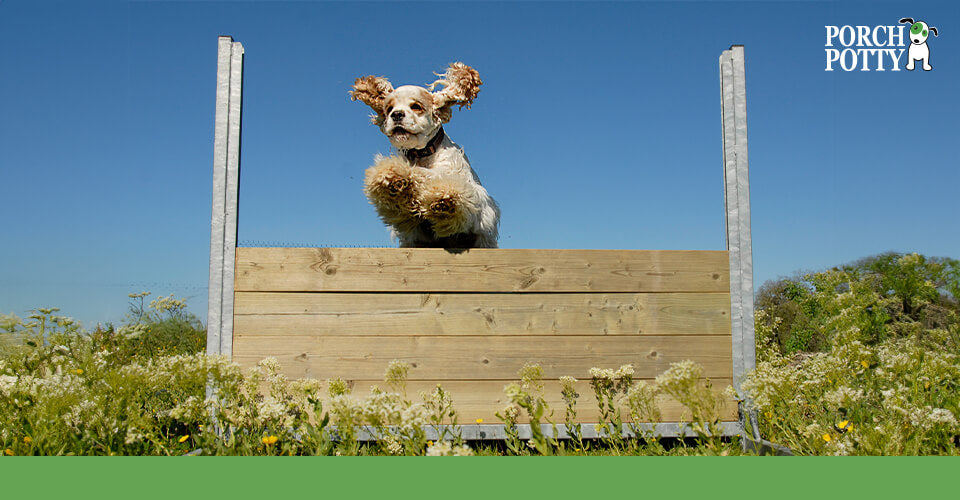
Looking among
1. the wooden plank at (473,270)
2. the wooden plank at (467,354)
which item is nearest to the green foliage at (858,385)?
the wooden plank at (467,354)

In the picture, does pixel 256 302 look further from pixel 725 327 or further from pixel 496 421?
pixel 725 327

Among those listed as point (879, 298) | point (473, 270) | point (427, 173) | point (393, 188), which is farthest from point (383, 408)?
point (879, 298)

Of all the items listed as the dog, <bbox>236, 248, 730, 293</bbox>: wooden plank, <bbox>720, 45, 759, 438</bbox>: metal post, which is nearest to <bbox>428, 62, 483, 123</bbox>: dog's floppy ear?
the dog

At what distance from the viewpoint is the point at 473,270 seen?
314 cm

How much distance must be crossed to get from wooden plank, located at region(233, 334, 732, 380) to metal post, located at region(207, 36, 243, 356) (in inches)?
5.0

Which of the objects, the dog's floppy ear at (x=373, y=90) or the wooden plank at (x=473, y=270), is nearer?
the wooden plank at (x=473, y=270)

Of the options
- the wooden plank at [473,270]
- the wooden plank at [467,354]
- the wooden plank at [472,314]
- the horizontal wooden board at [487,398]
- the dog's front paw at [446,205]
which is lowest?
the horizontal wooden board at [487,398]

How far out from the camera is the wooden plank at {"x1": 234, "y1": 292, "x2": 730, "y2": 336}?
3061mm

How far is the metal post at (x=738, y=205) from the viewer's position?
10.5 feet

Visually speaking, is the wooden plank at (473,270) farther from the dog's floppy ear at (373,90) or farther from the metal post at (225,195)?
the dog's floppy ear at (373,90)

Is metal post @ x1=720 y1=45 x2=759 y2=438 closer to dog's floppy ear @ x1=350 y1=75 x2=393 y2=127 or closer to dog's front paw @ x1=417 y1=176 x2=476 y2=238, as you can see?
dog's front paw @ x1=417 y1=176 x2=476 y2=238

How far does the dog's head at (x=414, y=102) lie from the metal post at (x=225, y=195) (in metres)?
0.72

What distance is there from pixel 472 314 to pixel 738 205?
155 centimetres

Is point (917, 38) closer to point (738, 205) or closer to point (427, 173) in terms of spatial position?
point (738, 205)
